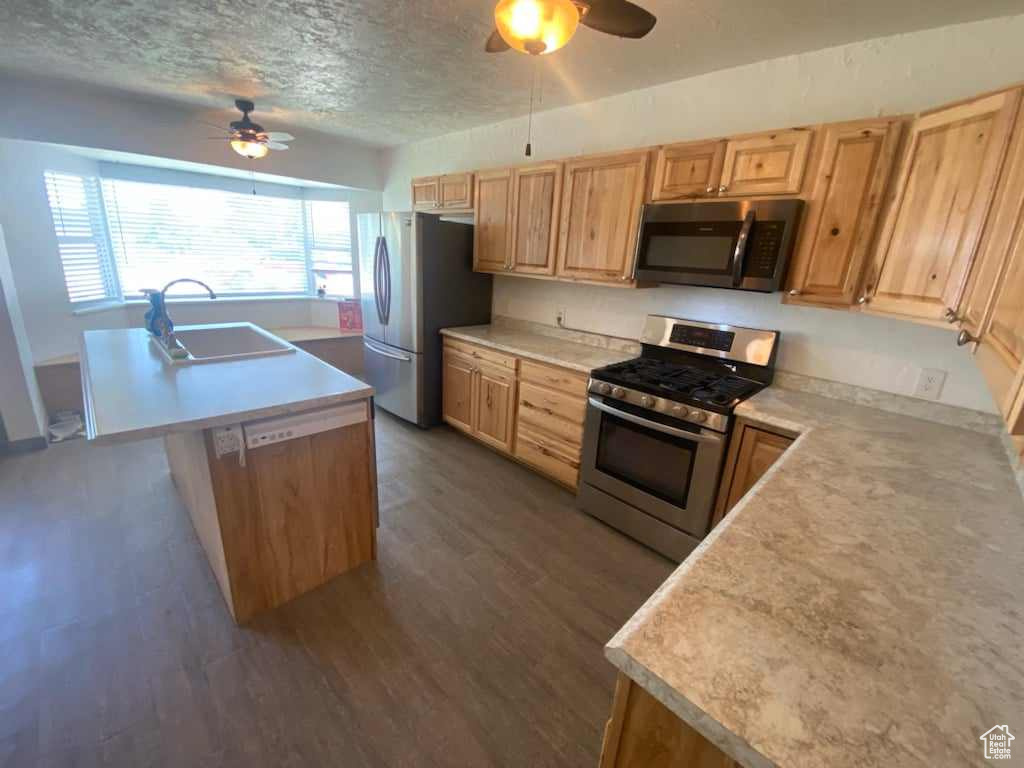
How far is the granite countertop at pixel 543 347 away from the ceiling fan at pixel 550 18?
1596 mm

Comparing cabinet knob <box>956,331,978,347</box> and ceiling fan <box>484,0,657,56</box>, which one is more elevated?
ceiling fan <box>484,0,657,56</box>

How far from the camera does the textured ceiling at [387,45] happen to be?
1.77 meters

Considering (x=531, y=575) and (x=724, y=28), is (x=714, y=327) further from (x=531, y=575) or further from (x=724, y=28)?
(x=531, y=575)

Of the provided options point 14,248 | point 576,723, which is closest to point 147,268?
point 14,248

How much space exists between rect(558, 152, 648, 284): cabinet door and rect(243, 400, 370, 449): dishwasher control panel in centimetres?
161

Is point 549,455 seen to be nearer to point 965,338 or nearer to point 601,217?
point 601,217

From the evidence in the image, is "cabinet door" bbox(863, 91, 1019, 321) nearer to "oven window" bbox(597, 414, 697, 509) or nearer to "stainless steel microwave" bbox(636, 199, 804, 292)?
"stainless steel microwave" bbox(636, 199, 804, 292)

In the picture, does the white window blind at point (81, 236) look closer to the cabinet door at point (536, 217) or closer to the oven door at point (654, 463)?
the cabinet door at point (536, 217)

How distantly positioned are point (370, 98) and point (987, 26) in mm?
3205

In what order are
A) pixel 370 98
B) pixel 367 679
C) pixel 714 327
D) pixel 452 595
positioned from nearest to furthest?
1. pixel 367 679
2. pixel 452 595
3. pixel 714 327
4. pixel 370 98

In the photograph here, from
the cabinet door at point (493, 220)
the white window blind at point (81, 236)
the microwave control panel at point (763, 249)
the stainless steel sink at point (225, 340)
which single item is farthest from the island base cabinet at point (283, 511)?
the white window blind at point (81, 236)

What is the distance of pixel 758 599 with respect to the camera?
2.67 feet

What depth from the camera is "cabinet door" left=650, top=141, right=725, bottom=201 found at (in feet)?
6.95

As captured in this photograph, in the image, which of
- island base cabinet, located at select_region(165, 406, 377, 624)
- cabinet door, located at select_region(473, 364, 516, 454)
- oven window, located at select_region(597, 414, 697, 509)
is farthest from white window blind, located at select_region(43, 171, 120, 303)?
oven window, located at select_region(597, 414, 697, 509)
